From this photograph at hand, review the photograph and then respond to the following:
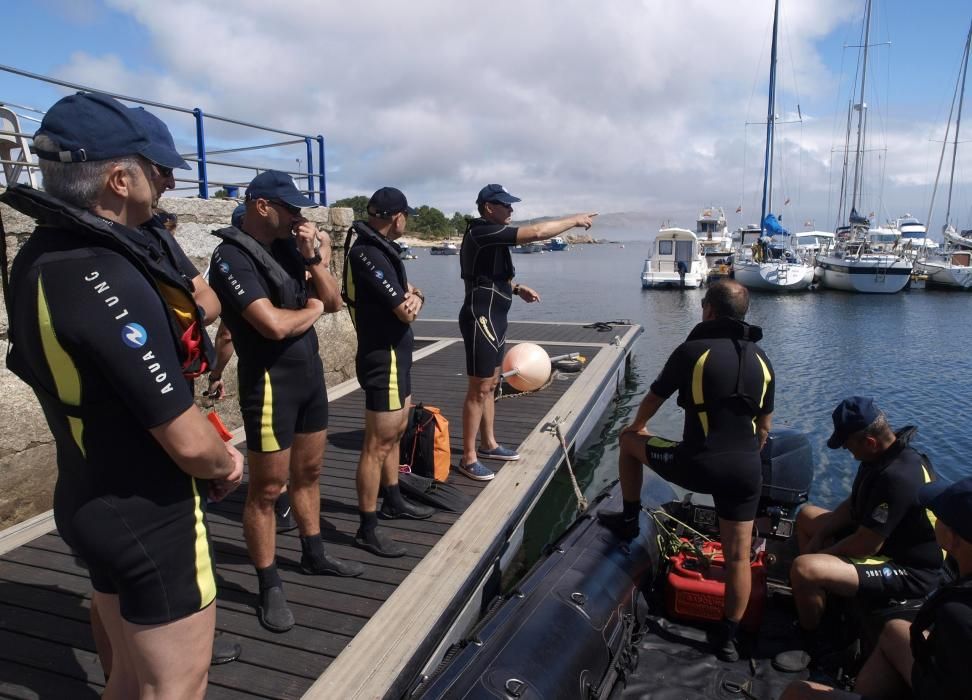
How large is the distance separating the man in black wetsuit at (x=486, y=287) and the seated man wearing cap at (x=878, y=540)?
1.99 meters

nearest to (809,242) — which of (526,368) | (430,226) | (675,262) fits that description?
(675,262)

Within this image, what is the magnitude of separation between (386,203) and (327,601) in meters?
2.08

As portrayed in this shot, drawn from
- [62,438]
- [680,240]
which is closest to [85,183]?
[62,438]

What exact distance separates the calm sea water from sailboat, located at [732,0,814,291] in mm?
856

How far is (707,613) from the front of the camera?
3373 millimetres

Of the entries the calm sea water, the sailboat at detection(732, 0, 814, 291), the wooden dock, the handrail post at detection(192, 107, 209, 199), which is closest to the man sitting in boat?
the wooden dock

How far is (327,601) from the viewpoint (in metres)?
3.25

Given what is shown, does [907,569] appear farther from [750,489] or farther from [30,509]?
[30,509]

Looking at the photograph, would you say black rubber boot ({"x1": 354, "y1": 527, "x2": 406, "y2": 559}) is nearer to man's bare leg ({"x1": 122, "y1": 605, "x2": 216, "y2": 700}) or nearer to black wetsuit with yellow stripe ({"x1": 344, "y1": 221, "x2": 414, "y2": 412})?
black wetsuit with yellow stripe ({"x1": 344, "y1": 221, "x2": 414, "y2": 412})

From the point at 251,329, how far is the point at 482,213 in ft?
6.97

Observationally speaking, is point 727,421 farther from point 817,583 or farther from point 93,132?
point 93,132

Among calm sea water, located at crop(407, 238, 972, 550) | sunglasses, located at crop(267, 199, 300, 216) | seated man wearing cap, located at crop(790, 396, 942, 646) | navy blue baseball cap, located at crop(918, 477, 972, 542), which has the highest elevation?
sunglasses, located at crop(267, 199, 300, 216)

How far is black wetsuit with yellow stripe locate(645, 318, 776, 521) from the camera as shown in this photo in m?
3.06

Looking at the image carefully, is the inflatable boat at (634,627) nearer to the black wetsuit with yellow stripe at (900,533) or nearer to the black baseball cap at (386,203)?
the black wetsuit with yellow stripe at (900,533)
